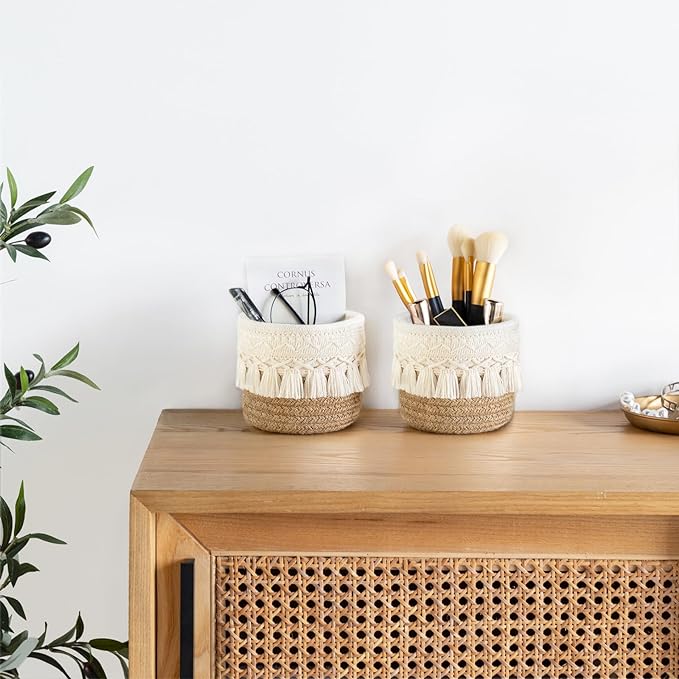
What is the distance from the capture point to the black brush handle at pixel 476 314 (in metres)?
1.10

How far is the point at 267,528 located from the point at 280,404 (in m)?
0.20

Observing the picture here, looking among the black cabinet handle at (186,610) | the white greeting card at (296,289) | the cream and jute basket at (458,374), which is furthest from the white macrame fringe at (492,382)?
the black cabinet handle at (186,610)

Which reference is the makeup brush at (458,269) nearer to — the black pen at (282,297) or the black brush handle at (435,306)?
the black brush handle at (435,306)

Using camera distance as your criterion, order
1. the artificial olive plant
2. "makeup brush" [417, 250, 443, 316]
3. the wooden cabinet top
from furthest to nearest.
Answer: "makeup brush" [417, 250, 443, 316] < the artificial olive plant < the wooden cabinet top

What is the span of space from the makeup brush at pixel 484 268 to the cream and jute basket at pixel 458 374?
0.14 ft

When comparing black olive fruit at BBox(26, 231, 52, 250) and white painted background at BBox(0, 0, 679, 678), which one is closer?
black olive fruit at BBox(26, 231, 52, 250)

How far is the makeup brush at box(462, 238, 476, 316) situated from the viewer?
1.12 meters

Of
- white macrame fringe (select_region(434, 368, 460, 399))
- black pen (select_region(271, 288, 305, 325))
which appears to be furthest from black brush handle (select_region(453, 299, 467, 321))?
black pen (select_region(271, 288, 305, 325))

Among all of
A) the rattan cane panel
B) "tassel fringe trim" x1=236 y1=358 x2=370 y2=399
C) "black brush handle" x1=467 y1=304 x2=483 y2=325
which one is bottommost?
the rattan cane panel

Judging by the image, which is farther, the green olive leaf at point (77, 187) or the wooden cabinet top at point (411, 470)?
the green olive leaf at point (77, 187)

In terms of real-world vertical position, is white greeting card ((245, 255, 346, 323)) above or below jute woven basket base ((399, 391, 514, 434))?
above

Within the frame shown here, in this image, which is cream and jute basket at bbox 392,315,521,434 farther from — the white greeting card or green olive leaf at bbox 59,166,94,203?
green olive leaf at bbox 59,166,94,203

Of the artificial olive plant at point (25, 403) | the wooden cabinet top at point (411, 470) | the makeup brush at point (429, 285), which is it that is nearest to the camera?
the wooden cabinet top at point (411, 470)

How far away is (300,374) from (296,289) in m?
0.16
